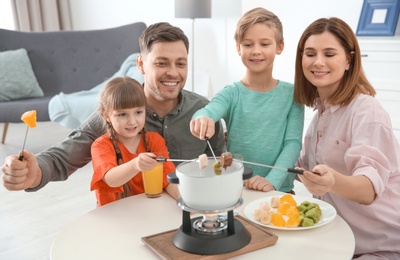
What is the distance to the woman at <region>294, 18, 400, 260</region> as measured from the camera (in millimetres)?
1331

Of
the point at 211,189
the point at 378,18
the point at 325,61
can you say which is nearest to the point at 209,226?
the point at 211,189

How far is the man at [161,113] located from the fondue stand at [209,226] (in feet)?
2.02

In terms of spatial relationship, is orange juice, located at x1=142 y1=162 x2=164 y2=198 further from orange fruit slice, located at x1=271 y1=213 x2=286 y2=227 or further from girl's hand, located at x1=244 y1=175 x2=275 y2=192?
orange fruit slice, located at x1=271 y1=213 x2=286 y2=227

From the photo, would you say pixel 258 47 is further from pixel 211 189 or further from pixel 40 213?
pixel 40 213

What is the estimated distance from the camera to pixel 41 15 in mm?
6027

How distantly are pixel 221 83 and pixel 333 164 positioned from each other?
11.7 ft

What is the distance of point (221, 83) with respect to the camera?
16.5 feet

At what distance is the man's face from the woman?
17.3 inches

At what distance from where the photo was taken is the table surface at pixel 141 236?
1087 mm

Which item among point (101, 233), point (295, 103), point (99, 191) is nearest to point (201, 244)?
point (101, 233)

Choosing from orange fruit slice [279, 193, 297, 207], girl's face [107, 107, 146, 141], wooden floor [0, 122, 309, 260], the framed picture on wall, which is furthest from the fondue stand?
the framed picture on wall

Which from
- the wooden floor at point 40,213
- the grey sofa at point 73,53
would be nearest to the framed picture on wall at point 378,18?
the wooden floor at point 40,213

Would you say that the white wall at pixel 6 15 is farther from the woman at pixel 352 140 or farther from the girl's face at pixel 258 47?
the woman at pixel 352 140

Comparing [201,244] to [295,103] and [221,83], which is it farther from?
[221,83]
